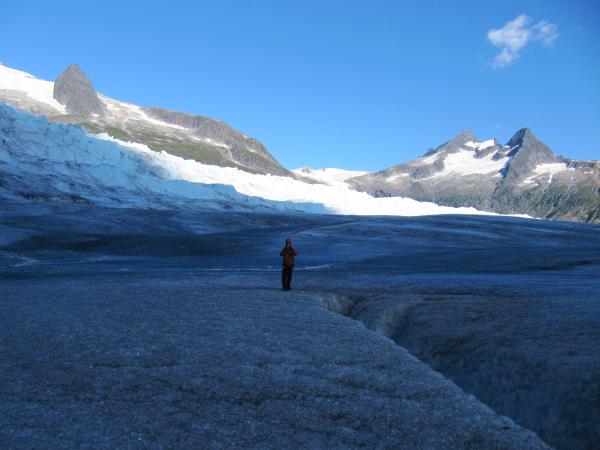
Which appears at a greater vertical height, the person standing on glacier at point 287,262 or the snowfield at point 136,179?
the snowfield at point 136,179

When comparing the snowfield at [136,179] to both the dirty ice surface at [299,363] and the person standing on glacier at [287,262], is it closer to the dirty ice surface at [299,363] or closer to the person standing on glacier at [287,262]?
the person standing on glacier at [287,262]

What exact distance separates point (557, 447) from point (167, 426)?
203 inches

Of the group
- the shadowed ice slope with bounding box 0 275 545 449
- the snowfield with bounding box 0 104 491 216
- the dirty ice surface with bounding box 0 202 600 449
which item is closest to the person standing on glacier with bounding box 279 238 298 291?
the dirty ice surface with bounding box 0 202 600 449

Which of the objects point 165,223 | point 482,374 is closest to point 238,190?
point 165,223

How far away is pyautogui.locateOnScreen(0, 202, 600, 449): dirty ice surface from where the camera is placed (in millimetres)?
6973

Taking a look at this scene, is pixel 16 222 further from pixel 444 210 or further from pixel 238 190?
pixel 444 210

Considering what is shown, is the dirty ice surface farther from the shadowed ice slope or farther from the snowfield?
the snowfield

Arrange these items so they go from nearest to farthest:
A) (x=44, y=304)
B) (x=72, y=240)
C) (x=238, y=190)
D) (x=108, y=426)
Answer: (x=108, y=426), (x=44, y=304), (x=72, y=240), (x=238, y=190)

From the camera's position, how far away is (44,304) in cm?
1458

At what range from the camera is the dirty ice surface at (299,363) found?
275 inches

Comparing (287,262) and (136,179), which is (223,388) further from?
(136,179)

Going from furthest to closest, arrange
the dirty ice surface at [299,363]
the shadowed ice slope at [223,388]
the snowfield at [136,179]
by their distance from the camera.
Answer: the snowfield at [136,179] < the dirty ice surface at [299,363] < the shadowed ice slope at [223,388]

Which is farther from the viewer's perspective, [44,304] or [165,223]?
[165,223]

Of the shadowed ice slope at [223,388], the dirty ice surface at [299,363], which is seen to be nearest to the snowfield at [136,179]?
the dirty ice surface at [299,363]
